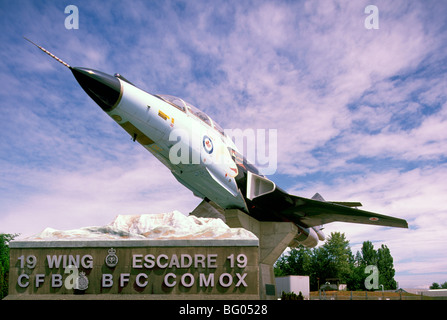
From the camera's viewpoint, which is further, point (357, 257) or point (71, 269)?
point (357, 257)

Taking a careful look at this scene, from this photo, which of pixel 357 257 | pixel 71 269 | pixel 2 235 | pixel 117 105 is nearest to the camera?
pixel 71 269

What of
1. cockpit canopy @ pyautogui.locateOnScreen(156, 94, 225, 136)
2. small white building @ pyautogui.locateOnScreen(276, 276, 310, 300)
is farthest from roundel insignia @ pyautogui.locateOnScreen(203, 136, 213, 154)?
small white building @ pyautogui.locateOnScreen(276, 276, 310, 300)

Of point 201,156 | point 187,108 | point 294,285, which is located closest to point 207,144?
point 201,156

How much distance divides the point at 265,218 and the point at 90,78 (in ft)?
43.4

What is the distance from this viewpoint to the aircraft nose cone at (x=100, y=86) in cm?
1212

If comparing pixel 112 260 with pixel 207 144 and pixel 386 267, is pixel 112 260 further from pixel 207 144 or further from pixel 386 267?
pixel 386 267

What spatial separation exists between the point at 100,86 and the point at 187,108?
4.50 m

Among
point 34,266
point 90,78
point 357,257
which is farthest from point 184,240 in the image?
point 357,257

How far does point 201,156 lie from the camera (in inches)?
625

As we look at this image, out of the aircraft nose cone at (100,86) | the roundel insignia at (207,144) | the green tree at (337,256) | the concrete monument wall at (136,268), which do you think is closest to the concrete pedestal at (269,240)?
the roundel insignia at (207,144)

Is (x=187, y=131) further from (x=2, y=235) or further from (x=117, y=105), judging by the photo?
(x=2, y=235)

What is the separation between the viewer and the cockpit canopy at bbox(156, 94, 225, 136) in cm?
1551

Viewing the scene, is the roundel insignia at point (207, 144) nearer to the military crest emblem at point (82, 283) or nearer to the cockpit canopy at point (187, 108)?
the cockpit canopy at point (187, 108)

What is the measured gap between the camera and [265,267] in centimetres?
2100
